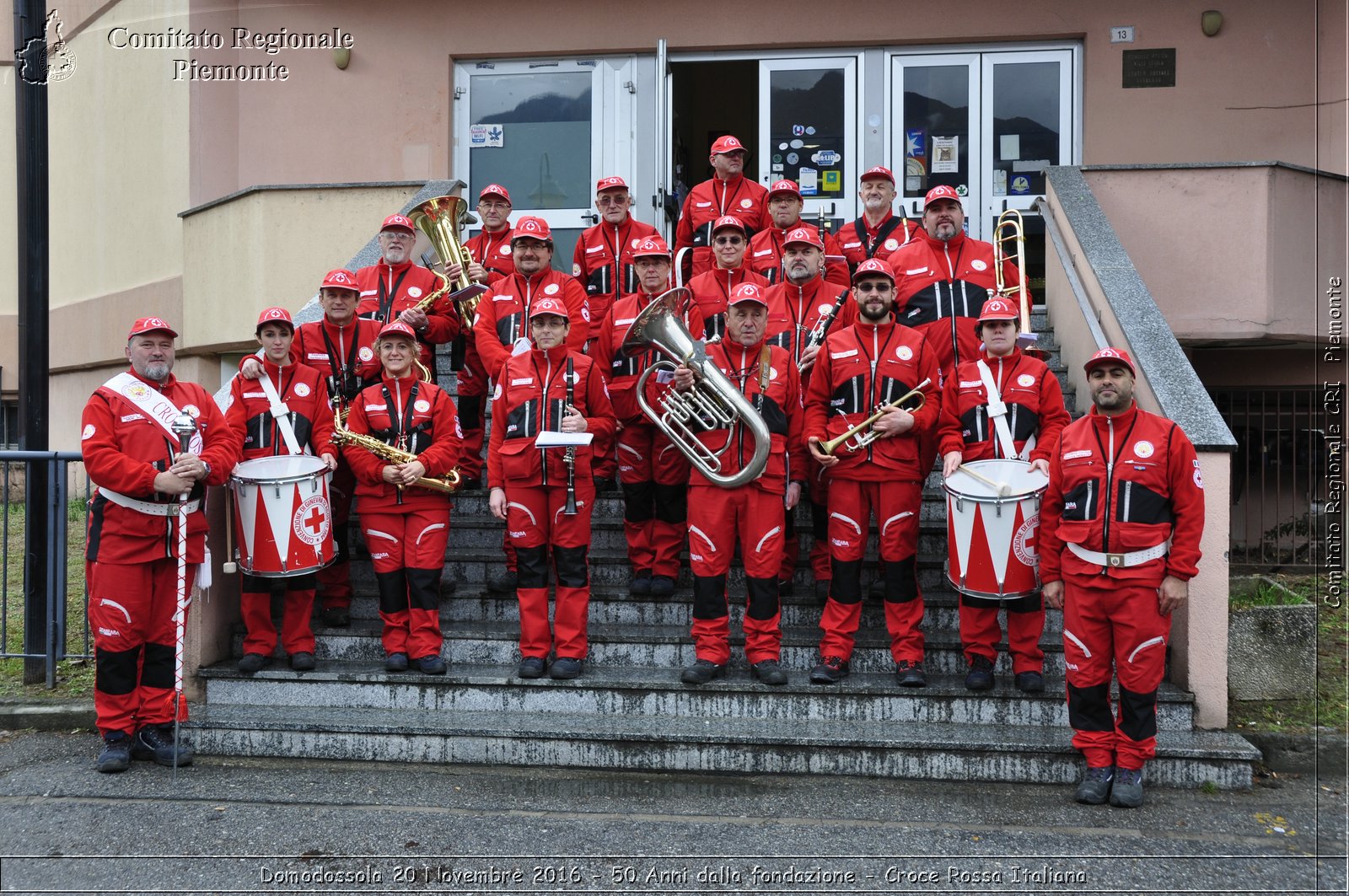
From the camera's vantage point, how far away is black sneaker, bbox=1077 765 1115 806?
208 inches

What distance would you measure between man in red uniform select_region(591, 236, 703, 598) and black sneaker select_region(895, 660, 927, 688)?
154 cm

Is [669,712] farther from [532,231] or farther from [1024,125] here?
[1024,125]

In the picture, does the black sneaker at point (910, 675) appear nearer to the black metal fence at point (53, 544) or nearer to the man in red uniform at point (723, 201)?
the man in red uniform at point (723, 201)

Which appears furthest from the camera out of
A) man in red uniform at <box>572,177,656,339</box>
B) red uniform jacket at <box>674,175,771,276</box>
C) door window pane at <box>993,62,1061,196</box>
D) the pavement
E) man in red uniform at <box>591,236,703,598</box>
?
door window pane at <box>993,62,1061,196</box>

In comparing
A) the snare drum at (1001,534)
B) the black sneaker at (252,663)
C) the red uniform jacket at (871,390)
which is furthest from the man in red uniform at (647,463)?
the black sneaker at (252,663)

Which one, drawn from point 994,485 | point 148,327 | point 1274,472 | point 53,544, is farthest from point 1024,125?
point 53,544

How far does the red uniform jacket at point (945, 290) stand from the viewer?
7.19 m

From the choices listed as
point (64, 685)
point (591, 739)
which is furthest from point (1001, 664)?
A: point (64, 685)

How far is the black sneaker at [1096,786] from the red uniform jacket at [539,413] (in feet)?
10.2

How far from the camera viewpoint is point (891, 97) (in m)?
12.2

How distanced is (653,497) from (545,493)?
97cm

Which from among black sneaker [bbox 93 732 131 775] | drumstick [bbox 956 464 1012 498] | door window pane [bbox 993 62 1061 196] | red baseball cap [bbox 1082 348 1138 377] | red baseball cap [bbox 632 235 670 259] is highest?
door window pane [bbox 993 62 1061 196]

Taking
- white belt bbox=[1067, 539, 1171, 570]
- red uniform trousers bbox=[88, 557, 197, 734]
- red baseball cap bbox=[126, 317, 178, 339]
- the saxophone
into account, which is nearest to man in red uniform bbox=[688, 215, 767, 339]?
the saxophone

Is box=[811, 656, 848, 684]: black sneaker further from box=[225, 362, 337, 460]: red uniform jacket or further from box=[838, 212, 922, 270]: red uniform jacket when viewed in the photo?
box=[838, 212, 922, 270]: red uniform jacket
